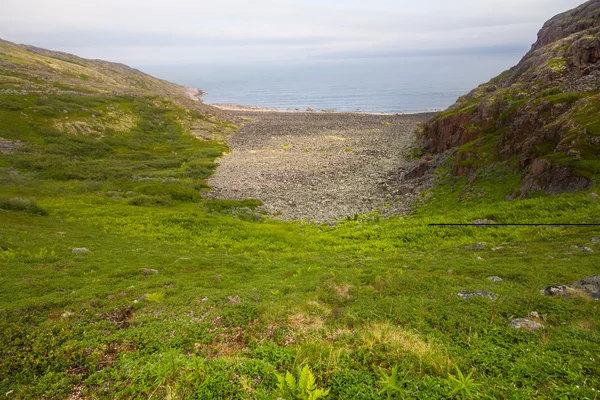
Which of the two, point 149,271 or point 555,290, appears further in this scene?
point 149,271

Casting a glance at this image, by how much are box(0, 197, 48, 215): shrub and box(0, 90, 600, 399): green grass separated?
13cm

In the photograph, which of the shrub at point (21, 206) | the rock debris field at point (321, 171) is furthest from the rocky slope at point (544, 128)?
the shrub at point (21, 206)

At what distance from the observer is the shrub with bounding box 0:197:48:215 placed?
76.9ft

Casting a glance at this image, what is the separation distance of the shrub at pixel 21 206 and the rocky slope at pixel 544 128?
35935 millimetres

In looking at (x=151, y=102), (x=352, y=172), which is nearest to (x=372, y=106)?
(x=151, y=102)

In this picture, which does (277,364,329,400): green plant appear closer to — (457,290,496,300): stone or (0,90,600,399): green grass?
(0,90,600,399): green grass

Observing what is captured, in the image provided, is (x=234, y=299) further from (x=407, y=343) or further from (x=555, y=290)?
(x=555, y=290)

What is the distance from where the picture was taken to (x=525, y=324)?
27.7 ft

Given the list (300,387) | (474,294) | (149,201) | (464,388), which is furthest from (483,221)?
(149,201)

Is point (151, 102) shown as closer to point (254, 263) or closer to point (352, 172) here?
point (352, 172)

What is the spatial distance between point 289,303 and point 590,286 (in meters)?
9.71

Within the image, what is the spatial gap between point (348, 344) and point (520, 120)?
2980cm

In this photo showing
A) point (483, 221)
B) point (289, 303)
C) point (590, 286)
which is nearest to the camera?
point (590, 286)

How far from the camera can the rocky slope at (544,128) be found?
67.5 ft
